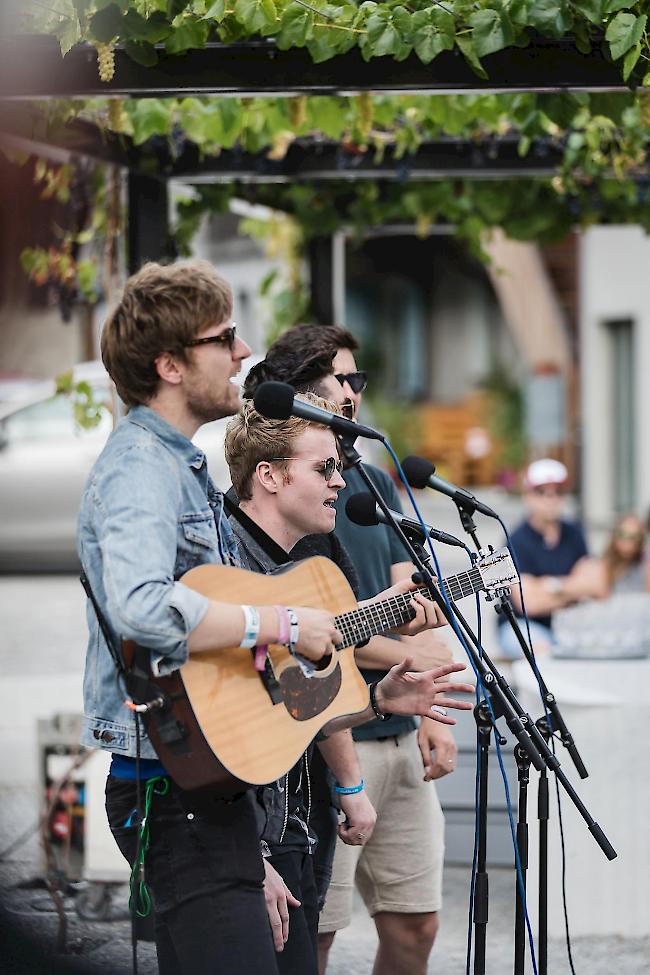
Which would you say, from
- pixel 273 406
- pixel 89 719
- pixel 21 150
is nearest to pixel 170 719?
pixel 89 719

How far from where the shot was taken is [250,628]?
2.54m

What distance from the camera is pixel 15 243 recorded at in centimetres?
Answer: 593

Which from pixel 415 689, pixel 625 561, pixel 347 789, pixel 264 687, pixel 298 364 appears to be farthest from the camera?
pixel 625 561

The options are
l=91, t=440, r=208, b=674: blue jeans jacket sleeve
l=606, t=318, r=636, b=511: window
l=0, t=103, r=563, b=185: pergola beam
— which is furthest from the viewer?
l=606, t=318, r=636, b=511: window

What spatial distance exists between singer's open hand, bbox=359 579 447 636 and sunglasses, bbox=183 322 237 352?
62 cm

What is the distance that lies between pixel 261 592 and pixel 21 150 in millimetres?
2425

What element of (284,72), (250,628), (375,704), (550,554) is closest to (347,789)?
(375,704)

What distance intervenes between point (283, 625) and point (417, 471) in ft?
1.90

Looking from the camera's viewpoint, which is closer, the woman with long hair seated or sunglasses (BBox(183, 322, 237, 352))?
sunglasses (BBox(183, 322, 237, 352))

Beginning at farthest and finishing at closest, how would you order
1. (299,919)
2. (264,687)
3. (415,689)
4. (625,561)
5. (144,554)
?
(625,561)
(415,689)
(299,919)
(264,687)
(144,554)

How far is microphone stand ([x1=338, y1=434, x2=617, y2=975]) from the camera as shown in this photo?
2873 millimetres

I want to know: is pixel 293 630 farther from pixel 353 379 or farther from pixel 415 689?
pixel 353 379

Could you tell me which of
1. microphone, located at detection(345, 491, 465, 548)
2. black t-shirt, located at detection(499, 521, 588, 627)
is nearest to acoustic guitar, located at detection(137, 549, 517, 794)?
microphone, located at detection(345, 491, 465, 548)

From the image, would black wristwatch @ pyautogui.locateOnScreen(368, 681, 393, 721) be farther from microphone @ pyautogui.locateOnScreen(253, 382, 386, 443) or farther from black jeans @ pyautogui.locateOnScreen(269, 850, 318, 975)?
microphone @ pyautogui.locateOnScreen(253, 382, 386, 443)
